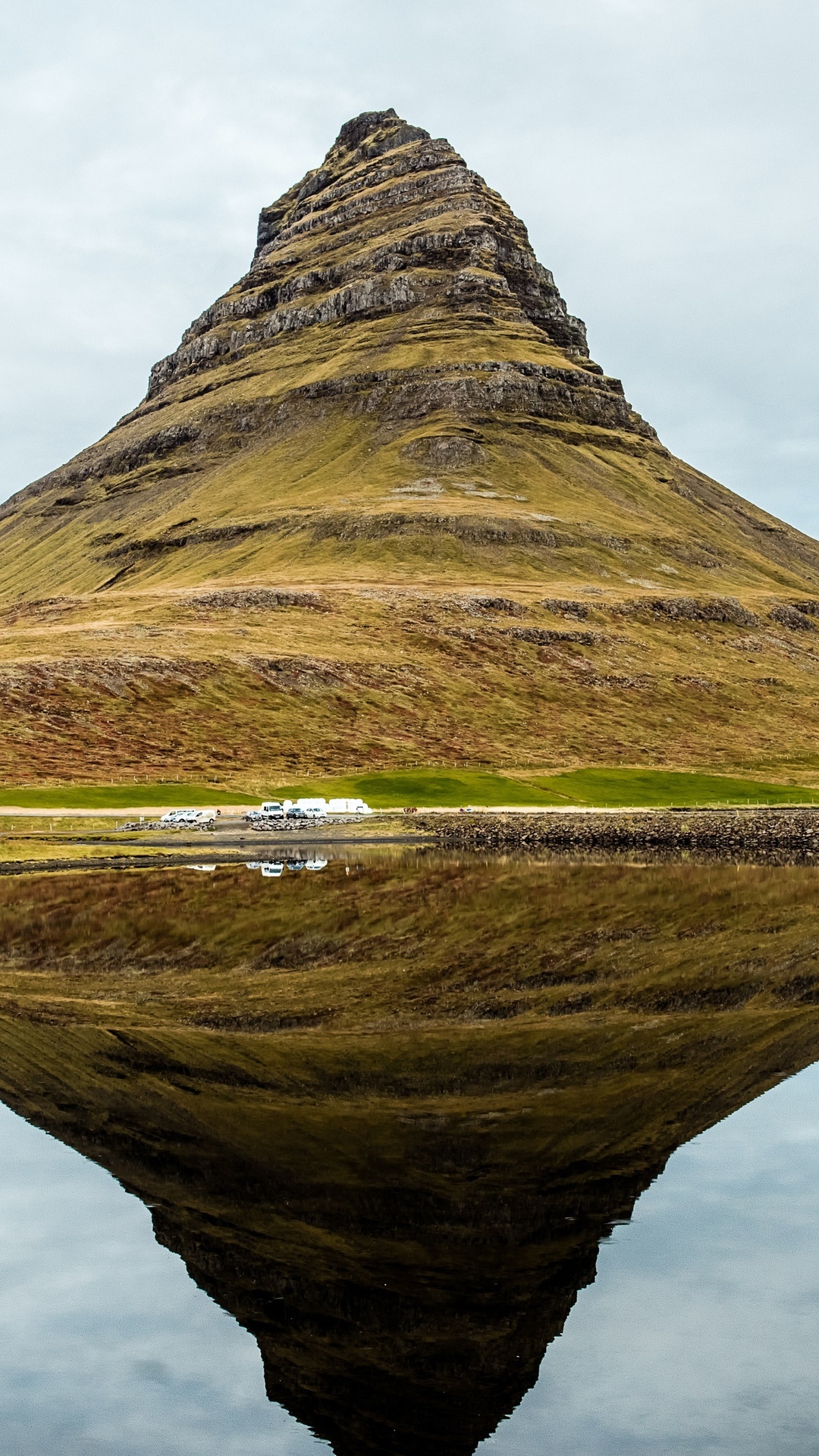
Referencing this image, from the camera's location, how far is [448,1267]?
53.1 ft

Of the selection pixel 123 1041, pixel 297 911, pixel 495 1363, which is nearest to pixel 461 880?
pixel 297 911

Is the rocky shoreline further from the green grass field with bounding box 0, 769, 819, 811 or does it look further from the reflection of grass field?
the reflection of grass field

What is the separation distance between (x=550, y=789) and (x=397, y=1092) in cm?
10083

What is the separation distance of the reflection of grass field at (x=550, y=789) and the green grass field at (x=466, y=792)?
0.08 meters

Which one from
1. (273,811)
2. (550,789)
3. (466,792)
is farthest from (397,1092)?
(550,789)

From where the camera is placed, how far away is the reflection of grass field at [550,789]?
11656cm

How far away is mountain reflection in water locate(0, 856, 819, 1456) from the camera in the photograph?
1481 centimetres

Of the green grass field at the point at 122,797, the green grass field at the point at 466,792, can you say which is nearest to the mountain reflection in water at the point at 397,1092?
the green grass field at the point at 122,797

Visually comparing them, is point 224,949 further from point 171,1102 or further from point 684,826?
point 684,826

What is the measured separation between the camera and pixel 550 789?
124m

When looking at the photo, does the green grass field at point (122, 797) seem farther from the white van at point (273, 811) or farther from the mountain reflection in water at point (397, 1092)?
the mountain reflection in water at point (397, 1092)

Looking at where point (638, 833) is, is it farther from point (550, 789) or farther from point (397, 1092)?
point (397, 1092)

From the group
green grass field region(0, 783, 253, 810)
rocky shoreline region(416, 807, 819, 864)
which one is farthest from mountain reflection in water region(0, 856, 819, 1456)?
green grass field region(0, 783, 253, 810)

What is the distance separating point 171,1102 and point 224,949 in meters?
17.8
